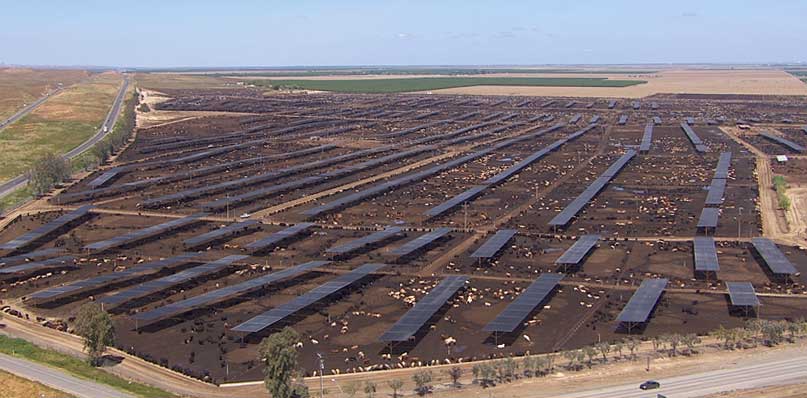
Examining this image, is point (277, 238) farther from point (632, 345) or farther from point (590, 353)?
point (632, 345)

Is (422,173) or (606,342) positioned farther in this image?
(422,173)

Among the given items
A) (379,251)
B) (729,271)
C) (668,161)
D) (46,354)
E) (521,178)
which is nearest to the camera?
(46,354)

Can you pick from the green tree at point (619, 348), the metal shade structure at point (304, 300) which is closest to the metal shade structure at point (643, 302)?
the green tree at point (619, 348)

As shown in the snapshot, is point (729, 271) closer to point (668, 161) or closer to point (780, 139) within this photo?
point (668, 161)

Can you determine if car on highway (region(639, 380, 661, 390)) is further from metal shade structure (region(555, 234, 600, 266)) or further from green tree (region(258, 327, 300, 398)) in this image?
metal shade structure (region(555, 234, 600, 266))

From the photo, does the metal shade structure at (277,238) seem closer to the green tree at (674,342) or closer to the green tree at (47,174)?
the green tree at (674,342)

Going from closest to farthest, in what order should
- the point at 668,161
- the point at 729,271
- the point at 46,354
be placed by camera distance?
the point at 46,354, the point at 729,271, the point at 668,161

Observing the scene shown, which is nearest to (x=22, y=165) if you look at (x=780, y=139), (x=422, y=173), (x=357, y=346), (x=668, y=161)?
(x=422, y=173)

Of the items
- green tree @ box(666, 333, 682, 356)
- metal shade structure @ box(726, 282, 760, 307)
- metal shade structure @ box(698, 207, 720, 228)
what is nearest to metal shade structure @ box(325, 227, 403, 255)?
green tree @ box(666, 333, 682, 356)
